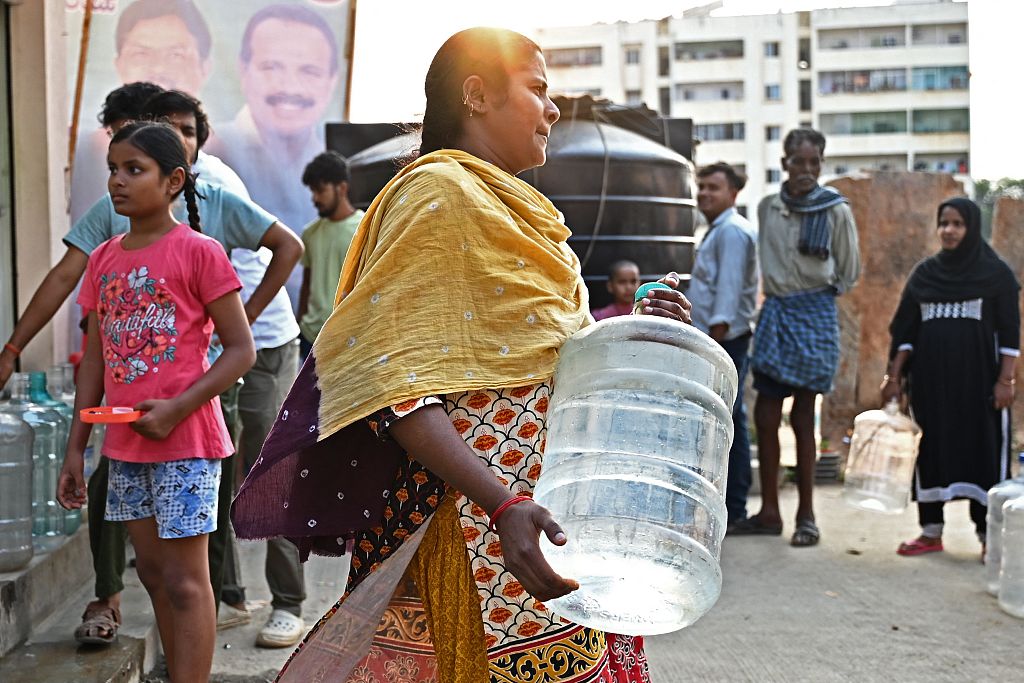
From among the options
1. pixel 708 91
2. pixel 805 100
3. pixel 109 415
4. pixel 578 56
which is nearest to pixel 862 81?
pixel 805 100

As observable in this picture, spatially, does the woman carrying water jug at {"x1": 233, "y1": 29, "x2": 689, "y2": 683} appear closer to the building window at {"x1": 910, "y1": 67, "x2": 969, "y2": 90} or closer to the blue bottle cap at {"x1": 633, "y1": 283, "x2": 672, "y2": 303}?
the blue bottle cap at {"x1": 633, "y1": 283, "x2": 672, "y2": 303}

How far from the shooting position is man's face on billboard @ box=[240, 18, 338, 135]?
26.2 ft

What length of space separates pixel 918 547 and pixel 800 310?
1386mm

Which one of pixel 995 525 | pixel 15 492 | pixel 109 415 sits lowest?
pixel 995 525

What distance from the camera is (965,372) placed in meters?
6.08

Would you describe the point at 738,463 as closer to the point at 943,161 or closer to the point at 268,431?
the point at 268,431

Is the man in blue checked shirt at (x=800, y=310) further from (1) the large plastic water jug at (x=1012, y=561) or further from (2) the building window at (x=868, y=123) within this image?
(2) the building window at (x=868, y=123)

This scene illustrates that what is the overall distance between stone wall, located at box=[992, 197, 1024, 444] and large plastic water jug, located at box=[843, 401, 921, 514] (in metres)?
2.63

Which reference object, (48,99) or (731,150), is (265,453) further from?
(731,150)

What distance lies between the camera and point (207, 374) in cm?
301

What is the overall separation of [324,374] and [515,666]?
0.59 meters

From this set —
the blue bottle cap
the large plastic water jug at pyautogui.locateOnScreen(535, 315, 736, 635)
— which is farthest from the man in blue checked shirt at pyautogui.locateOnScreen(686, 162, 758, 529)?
the large plastic water jug at pyautogui.locateOnScreen(535, 315, 736, 635)

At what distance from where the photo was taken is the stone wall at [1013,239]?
925 cm

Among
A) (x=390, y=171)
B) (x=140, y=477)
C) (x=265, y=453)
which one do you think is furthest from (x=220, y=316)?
(x=390, y=171)
